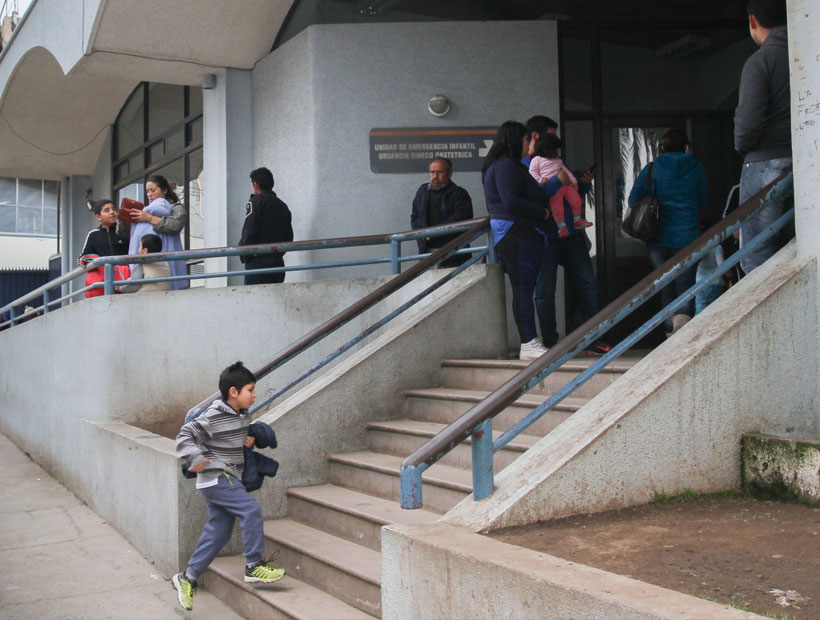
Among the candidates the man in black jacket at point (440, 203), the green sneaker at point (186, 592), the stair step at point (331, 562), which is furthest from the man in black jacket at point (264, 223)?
the green sneaker at point (186, 592)

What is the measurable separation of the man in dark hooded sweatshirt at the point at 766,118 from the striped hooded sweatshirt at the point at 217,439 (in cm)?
313

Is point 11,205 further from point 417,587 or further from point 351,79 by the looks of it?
point 417,587

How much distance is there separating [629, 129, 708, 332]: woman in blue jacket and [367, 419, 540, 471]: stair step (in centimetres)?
211

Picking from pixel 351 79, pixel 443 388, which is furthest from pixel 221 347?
pixel 351 79

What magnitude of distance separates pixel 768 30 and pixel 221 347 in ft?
16.3

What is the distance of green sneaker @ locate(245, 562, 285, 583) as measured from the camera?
202 inches

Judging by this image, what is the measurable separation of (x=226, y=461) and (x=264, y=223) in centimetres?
395

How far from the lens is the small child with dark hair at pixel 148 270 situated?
8094 mm

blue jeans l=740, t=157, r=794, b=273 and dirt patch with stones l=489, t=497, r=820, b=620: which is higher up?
blue jeans l=740, t=157, r=794, b=273

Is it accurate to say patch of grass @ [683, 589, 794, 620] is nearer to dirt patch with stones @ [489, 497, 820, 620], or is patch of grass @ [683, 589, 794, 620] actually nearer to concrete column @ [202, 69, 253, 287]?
dirt patch with stones @ [489, 497, 820, 620]

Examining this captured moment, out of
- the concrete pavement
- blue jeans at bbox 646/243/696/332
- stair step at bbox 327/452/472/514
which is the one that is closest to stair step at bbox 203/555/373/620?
the concrete pavement

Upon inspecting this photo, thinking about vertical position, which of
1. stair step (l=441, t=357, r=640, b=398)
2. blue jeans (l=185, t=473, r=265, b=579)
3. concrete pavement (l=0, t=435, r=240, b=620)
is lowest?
concrete pavement (l=0, t=435, r=240, b=620)

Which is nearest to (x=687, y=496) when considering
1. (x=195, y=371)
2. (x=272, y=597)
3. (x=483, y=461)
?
(x=483, y=461)

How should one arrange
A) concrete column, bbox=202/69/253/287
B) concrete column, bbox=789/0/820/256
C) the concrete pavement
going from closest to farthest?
concrete column, bbox=789/0/820/256 < the concrete pavement < concrete column, bbox=202/69/253/287
